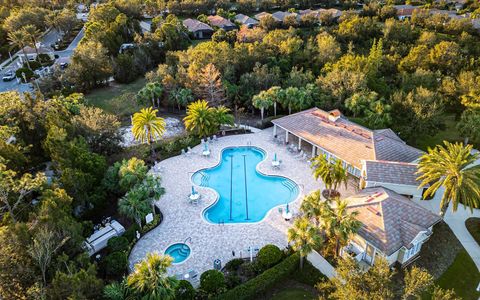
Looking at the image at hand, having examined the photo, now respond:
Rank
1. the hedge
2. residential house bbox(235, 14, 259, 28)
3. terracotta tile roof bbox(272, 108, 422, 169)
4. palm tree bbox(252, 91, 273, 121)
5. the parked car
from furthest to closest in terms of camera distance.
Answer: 1. residential house bbox(235, 14, 259, 28)
2. the parked car
3. palm tree bbox(252, 91, 273, 121)
4. terracotta tile roof bbox(272, 108, 422, 169)
5. the hedge

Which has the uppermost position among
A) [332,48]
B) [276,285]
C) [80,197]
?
[332,48]

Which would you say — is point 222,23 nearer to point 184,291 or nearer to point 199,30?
point 199,30

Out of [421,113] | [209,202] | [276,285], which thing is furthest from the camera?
[421,113]

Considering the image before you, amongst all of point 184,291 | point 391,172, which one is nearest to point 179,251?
point 184,291

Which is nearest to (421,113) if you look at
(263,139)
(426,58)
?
(263,139)

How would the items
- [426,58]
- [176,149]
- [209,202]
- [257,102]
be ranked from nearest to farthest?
[209,202] < [176,149] < [257,102] < [426,58]

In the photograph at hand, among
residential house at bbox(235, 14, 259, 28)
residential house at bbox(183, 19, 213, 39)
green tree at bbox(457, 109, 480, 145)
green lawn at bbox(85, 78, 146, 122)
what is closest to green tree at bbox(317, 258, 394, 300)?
green tree at bbox(457, 109, 480, 145)

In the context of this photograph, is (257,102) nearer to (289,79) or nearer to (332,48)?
(289,79)

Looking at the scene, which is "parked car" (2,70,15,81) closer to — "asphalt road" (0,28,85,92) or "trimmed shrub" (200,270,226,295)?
"asphalt road" (0,28,85,92)

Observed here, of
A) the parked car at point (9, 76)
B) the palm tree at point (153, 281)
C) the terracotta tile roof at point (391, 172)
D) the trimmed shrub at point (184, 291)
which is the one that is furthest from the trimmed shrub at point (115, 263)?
the parked car at point (9, 76)
